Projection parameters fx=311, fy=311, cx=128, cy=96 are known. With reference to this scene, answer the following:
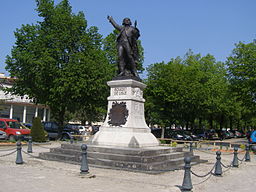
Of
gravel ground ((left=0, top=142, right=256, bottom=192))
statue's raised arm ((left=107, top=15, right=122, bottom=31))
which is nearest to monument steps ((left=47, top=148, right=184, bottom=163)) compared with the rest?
gravel ground ((left=0, top=142, right=256, bottom=192))

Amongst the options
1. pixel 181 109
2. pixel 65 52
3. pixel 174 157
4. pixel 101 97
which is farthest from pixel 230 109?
pixel 174 157

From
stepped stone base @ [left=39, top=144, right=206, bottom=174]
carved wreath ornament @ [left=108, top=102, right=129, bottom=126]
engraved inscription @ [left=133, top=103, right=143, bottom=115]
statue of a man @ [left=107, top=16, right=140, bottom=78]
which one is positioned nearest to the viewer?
stepped stone base @ [left=39, top=144, right=206, bottom=174]

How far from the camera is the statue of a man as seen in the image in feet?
48.3

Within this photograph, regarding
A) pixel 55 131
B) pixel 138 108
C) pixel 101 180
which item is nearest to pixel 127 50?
pixel 138 108

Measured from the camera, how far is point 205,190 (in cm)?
852

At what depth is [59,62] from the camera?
28766mm

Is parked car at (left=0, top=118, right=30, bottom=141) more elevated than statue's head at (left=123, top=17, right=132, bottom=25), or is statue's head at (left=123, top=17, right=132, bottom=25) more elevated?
statue's head at (left=123, top=17, right=132, bottom=25)

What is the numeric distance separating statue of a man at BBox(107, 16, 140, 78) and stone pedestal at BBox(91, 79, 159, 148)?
86 centimetres

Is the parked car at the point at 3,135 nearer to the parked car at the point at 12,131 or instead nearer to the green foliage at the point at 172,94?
the parked car at the point at 12,131

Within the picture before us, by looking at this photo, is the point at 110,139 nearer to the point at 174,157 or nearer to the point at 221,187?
the point at 174,157

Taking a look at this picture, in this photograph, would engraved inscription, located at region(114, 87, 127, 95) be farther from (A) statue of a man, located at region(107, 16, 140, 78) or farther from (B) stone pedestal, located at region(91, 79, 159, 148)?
(A) statue of a man, located at region(107, 16, 140, 78)

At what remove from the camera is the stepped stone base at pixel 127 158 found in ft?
36.5

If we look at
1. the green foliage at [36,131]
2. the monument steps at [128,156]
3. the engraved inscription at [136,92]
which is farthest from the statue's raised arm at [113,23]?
the green foliage at [36,131]

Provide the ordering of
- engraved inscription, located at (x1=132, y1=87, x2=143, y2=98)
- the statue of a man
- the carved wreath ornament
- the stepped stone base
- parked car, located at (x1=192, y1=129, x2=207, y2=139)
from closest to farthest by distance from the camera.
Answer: the stepped stone base, the carved wreath ornament, engraved inscription, located at (x1=132, y1=87, x2=143, y2=98), the statue of a man, parked car, located at (x1=192, y1=129, x2=207, y2=139)
